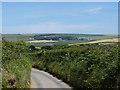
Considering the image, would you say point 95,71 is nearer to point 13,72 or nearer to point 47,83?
point 13,72

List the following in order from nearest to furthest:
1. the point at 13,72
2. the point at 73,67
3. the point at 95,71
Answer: the point at 13,72, the point at 95,71, the point at 73,67

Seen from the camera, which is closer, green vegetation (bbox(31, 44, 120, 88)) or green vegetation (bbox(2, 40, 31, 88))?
green vegetation (bbox(2, 40, 31, 88))

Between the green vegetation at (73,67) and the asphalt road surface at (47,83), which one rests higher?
the green vegetation at (73,67)

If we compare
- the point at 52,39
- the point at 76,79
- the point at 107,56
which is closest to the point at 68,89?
the point at 76,79

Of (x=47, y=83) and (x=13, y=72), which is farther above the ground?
(x=13, y=72)

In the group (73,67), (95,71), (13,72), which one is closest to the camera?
(13,72)

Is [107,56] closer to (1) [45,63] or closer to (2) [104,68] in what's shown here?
(2) [104,68]

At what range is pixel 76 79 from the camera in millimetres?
18281

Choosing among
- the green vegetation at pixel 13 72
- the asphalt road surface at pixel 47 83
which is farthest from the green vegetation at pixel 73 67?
the asphalt road surface at pixel 47 83

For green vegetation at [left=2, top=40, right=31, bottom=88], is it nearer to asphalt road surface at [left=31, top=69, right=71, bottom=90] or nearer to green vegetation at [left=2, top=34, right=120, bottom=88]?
green vegetation at [left=2, top=34, right=120, bottom=88]

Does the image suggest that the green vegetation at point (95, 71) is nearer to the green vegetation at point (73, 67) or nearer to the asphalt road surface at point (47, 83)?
the green vegetation at point (73, 67)

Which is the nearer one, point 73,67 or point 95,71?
point 95,71

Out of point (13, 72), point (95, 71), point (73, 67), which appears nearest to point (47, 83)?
point (73, 67)

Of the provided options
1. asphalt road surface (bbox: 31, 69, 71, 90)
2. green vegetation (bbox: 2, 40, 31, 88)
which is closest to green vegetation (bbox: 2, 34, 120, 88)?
green vegetation (bbox: 2, 40, 31, 88)
